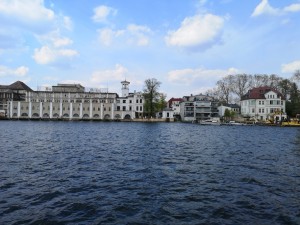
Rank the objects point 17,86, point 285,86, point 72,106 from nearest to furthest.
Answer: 1. point 285,86
2. point 72,106
3. point 17,86

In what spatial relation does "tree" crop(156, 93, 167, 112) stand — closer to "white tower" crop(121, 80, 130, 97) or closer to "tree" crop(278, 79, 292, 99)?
"white tower" crop(121, 80, 130, 97)

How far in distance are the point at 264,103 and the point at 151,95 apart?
163 feet

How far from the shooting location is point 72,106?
142875mm

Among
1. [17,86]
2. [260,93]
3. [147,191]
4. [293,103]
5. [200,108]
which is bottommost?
[147,191]

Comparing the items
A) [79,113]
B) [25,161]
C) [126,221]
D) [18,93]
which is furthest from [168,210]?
[18,93]

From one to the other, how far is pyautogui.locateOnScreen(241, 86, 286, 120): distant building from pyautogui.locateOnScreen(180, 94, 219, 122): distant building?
52.3 ft

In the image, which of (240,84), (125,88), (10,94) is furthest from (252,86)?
(10,94)

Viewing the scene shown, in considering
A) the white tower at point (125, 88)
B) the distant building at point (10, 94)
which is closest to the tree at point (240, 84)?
Answer: the white tower at point (125, 88)

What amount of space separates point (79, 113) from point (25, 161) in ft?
395

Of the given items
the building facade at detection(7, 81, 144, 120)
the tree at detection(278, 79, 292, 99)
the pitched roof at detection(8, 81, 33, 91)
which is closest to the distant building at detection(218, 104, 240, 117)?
the tree at detection(278, 79, 292, 99)

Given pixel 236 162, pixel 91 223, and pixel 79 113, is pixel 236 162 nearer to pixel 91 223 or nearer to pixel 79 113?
pixel 91 223

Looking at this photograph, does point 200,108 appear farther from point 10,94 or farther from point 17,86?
point 17,86

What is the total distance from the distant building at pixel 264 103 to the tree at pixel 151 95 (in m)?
41.6

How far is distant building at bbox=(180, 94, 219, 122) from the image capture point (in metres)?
134
